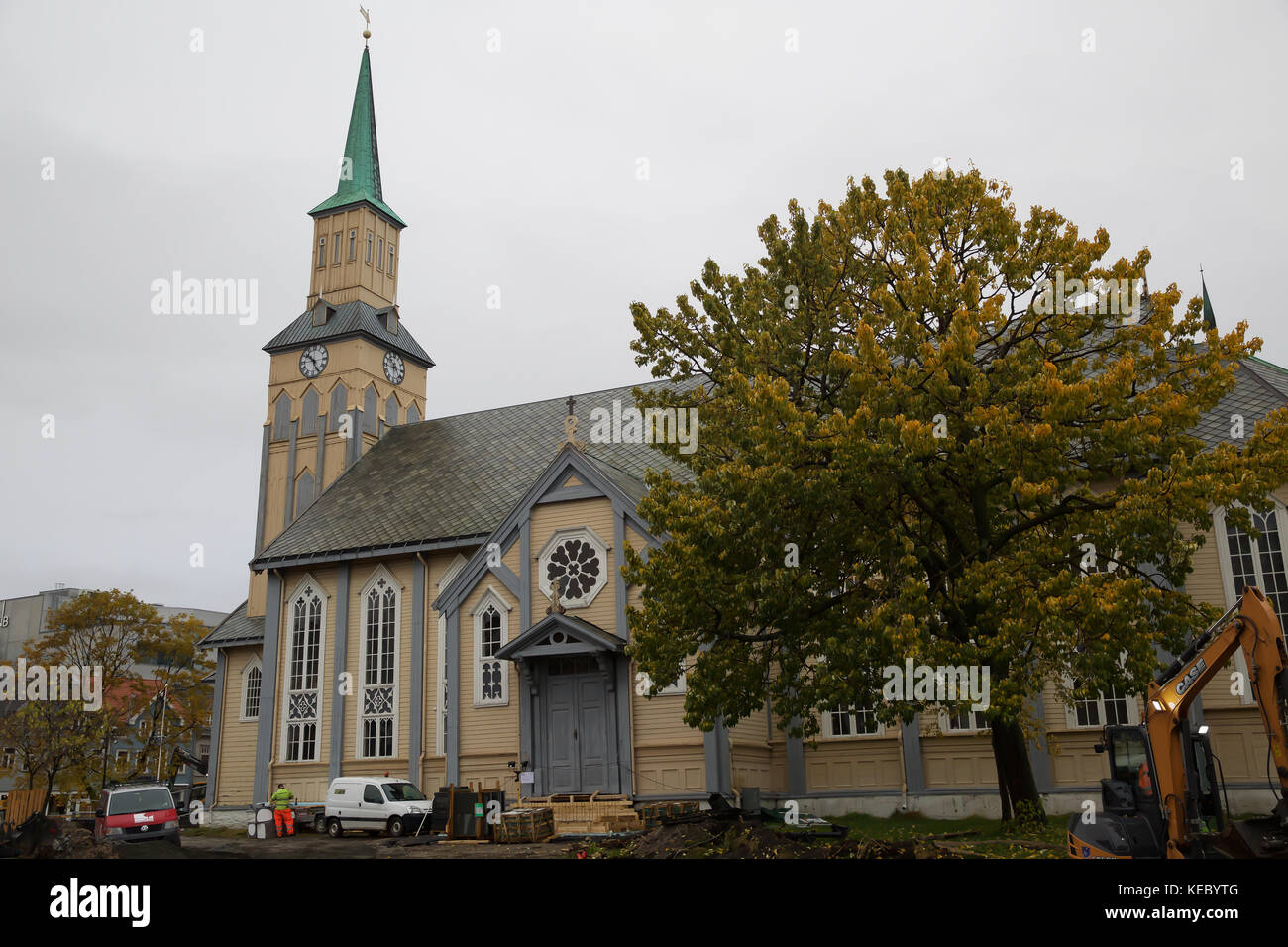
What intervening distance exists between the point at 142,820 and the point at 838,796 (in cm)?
1543

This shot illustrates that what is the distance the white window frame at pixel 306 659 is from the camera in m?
29.6

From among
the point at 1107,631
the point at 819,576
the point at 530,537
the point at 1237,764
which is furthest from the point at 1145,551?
the point at 530,537

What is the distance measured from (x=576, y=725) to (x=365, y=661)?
29.0ft

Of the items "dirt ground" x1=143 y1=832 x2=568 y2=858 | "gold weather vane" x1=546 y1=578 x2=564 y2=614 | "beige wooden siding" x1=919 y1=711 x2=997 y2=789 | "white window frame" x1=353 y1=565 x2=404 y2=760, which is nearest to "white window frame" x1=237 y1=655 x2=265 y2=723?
"white window frame" x1=353 y1=565 x2=404 y2=760

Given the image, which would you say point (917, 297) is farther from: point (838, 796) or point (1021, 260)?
point (838, 796)

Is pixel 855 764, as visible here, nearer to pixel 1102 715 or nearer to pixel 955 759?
pixel 955 759

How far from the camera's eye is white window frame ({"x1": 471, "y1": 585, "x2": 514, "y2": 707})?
2531 centimetres

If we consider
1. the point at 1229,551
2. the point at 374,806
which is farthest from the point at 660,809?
the point at 1229,551

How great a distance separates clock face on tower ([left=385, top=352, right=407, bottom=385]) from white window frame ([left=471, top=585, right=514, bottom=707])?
16176 mm

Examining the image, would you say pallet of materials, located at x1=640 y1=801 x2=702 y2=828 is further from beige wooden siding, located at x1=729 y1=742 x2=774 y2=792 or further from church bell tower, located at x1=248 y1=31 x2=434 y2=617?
church bell tower, located at x1=248 y1=31 x2=434 y2=617

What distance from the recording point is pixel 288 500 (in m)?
37.3

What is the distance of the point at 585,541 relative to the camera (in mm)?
24375

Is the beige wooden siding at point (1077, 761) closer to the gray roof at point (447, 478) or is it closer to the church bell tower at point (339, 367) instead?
the gray roof at point (447, 478)
